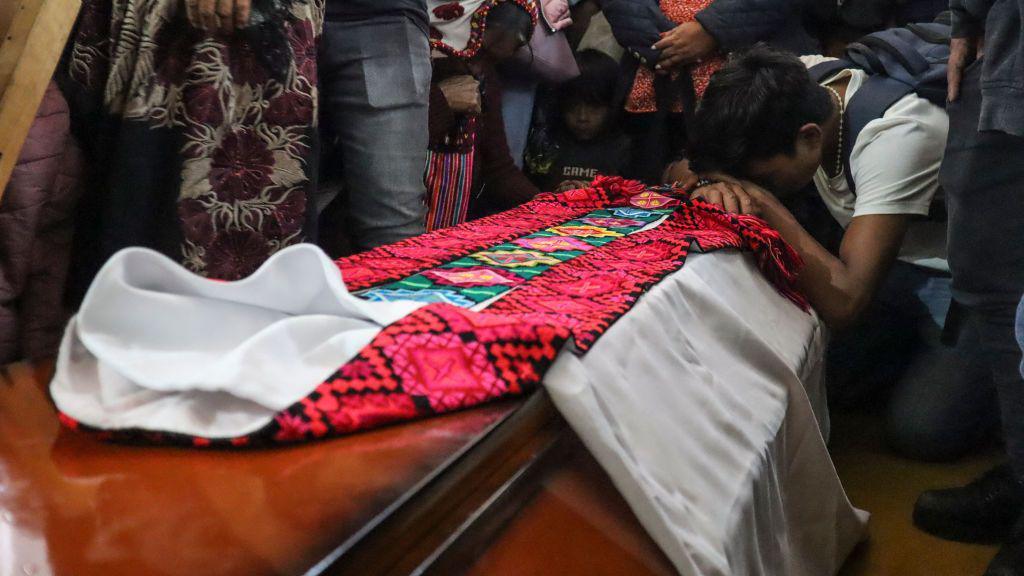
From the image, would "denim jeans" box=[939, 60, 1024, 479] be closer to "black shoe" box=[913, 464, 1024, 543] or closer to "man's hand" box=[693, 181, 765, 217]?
"black shoe" box=[913, 464, 1024, 543]

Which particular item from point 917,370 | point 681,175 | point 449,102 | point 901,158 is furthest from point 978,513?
point 449,102

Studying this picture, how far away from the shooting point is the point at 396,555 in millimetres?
497

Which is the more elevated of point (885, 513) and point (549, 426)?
point (549, 426)

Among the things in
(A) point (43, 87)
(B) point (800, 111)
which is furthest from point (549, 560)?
(B) point (800, 111)

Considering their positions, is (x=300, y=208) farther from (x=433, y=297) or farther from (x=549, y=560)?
(x=549, y=560)

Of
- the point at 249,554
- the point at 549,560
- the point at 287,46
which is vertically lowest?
the point at 549,560

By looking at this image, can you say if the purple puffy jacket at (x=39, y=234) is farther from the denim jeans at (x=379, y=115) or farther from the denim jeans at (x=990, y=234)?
the denim jeans at (x=990, y=234)

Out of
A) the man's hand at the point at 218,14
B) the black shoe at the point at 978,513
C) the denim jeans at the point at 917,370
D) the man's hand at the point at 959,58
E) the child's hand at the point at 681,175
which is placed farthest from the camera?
the child's hand at the point at 681,175

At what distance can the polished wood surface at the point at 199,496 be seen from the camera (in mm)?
442

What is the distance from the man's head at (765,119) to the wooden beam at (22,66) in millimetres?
1127

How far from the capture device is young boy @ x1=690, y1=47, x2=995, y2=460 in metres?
1.37

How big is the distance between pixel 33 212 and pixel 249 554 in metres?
0.72

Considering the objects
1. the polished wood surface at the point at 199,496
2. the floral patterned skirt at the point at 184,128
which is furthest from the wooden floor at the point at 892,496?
the floral patterned skirt at the point at 184,128

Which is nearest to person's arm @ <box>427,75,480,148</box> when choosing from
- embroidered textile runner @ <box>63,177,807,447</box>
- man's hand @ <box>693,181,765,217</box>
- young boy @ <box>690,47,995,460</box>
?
embroidered textile runner @ <box>63,177,807,447</box>
